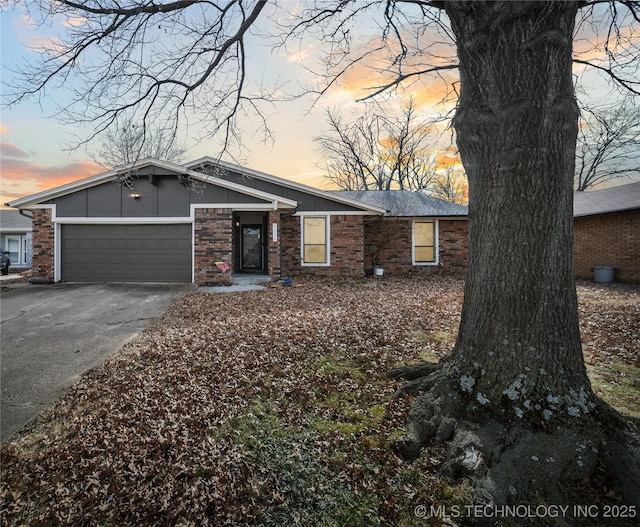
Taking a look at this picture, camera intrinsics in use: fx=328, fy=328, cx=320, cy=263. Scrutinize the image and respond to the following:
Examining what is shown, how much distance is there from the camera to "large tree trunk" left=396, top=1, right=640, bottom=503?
2.54m

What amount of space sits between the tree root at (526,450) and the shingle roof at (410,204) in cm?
1277

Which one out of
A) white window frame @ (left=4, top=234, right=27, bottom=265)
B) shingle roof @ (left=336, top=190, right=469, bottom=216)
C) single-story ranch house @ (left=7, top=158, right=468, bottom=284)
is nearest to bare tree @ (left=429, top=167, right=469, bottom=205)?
shingle roof @ (left=336, top=190, right=469, bottom=216)

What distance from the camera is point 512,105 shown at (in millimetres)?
2707

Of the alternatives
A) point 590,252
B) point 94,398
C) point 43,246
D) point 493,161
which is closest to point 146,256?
point 43,246

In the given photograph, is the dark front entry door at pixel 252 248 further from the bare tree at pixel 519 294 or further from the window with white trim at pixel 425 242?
the bare tree at pixel 519 294

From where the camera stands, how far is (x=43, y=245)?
11555mm

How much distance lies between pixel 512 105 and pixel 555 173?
2.17 feet

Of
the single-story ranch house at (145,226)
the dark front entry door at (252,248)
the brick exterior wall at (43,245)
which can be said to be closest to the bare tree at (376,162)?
the dark front entry door at (252,248)

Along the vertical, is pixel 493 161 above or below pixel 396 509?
above

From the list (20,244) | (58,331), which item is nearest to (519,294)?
(58,331)

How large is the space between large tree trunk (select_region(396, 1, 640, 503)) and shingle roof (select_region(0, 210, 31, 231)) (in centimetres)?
2756

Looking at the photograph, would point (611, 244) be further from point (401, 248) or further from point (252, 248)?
point (252, 248)

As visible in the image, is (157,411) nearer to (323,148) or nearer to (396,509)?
(396,509)

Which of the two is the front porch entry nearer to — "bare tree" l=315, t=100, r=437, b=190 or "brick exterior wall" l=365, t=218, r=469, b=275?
"brick exterior wall" l=365, t=218, r=469, b=275
